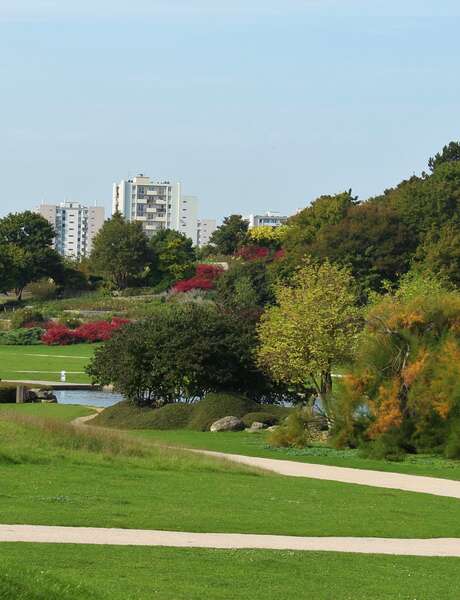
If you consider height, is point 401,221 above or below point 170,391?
above

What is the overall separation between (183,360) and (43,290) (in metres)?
66.3

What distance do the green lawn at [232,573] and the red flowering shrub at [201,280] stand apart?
87.2 meters

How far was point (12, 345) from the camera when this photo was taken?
86250 millimetres

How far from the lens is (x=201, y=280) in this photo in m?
105

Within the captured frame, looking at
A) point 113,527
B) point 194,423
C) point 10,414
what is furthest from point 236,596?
point 194,423

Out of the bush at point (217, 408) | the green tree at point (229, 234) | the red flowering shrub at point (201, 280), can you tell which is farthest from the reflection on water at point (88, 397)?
the green tree at point (229, 234)

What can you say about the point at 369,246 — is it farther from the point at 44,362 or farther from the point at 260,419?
the point at 260,419

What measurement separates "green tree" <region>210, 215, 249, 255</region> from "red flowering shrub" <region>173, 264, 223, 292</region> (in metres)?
22.1

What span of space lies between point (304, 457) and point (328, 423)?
13.1ft

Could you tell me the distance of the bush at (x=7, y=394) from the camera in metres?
49.5

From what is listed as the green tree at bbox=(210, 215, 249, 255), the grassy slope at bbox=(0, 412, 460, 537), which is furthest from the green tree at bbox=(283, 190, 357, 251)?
the grassy slope at bbox=(0, 412, 460, 537)

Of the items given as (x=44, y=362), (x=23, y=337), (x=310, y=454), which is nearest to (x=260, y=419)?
(x=310, y=454)

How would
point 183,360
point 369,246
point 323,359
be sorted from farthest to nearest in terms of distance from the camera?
point 369,246 → point 183,360 → point 323,359

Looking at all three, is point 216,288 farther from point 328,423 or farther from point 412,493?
point 412,493
